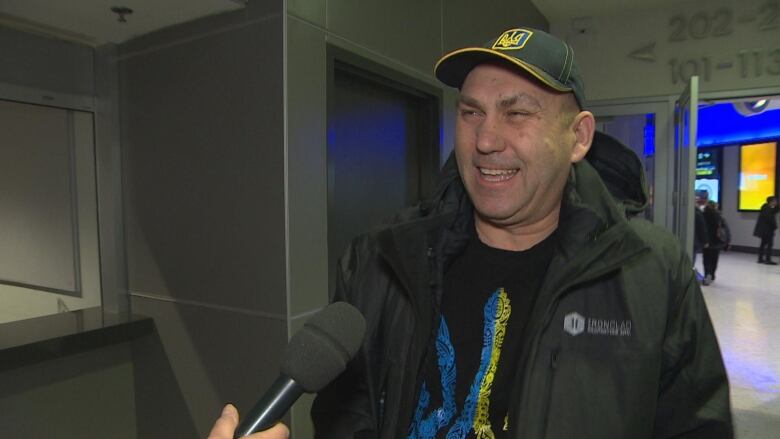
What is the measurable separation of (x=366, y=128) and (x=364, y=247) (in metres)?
1.70

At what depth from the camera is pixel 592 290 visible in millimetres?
1064

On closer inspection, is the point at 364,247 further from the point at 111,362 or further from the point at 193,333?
the point at 111,362

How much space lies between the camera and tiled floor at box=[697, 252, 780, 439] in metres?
3.63

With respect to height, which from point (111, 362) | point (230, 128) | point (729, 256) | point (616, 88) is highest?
point (616, 88)

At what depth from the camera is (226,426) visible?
2.21ft

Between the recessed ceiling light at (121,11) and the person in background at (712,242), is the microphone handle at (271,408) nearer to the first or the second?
the recessed ceiling light at (121,11)

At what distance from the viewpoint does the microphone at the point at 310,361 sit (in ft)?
2.24

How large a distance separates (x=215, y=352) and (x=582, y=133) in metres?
1.79

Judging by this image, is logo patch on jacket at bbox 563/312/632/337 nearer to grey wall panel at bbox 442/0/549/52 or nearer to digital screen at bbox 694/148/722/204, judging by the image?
grey wall panel at bbox 442/0/549/52

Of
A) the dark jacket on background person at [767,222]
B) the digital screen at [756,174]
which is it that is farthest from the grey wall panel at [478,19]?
the digital screen at [756,174]

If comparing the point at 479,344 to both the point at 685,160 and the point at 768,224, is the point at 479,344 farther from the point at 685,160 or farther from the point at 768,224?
the point at 768,224

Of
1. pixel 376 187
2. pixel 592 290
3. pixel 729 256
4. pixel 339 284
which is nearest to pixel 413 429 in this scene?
pixel 339 284

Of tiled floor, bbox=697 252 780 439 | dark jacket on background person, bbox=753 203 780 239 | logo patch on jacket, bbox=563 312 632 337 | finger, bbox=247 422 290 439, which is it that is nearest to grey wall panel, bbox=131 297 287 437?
logo patch on jacket, bbox=563 312 632 337

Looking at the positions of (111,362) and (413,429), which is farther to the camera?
(111,362)
